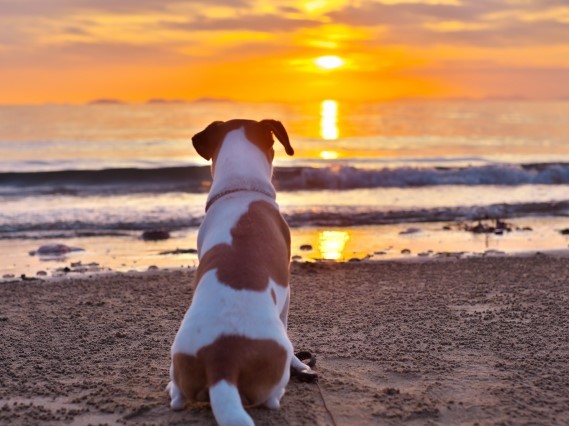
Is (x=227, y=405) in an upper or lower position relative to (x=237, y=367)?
lower

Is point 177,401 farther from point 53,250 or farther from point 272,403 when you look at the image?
point 53,250

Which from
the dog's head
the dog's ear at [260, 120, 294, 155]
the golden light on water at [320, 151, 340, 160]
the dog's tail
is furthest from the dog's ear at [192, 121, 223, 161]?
the golden light on water at [320, 151, 340, 160]

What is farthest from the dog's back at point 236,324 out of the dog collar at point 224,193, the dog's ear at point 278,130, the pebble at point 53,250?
the pebble at point 53,250

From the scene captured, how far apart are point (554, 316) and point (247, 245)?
12.9 feet

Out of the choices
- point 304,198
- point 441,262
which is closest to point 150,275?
point 441,262

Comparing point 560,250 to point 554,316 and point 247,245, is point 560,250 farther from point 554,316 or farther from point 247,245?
point 247,245

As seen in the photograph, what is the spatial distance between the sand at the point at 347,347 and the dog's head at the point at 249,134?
68.5 inches

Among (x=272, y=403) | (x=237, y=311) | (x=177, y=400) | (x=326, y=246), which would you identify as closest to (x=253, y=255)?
(x=237, y=311)

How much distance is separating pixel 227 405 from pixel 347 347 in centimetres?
254

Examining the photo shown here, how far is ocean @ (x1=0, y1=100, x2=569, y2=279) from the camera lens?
13.4 metres

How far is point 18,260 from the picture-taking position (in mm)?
12484

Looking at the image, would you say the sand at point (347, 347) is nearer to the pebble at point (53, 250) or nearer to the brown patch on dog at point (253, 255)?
the brown patch on dog at point (253, 255)

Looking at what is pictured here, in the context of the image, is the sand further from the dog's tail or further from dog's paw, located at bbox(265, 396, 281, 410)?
the dog's tail

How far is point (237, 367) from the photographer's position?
4.38 metres
